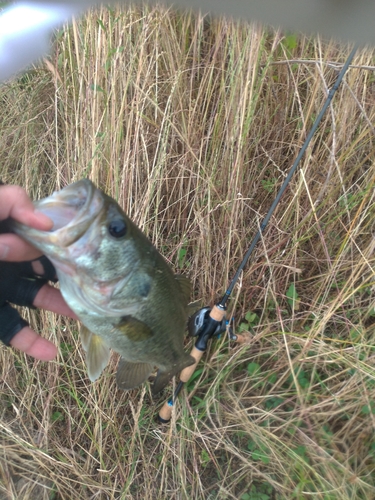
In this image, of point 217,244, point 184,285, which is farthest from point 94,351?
point 217,244

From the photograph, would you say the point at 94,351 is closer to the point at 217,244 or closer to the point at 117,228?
the point at 117,228

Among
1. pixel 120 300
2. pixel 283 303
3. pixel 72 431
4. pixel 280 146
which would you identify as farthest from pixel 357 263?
pixel 72 431

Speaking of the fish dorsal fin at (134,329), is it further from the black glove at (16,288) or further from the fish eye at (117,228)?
the black glove at (16,288)

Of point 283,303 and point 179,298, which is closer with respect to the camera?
point 179,298

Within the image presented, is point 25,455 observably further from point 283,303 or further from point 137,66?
point 137,66

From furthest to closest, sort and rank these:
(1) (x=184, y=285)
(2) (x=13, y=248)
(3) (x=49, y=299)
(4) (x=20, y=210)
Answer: (3) (x=49, y=299), (1) (x=184, y=285), (2) (x=13, y=248), (4) (x=20, y=210)

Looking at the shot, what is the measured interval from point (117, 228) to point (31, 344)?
36.5 inches

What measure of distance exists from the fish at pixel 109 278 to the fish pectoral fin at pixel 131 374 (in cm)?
9

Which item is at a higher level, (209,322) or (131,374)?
(131,374)

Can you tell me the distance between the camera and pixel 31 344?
1.94 meters

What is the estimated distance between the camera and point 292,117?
9.13 feet

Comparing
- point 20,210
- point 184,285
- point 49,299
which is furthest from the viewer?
point 49,299

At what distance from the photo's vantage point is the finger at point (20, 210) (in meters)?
1.31

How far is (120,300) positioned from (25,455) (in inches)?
72.9
